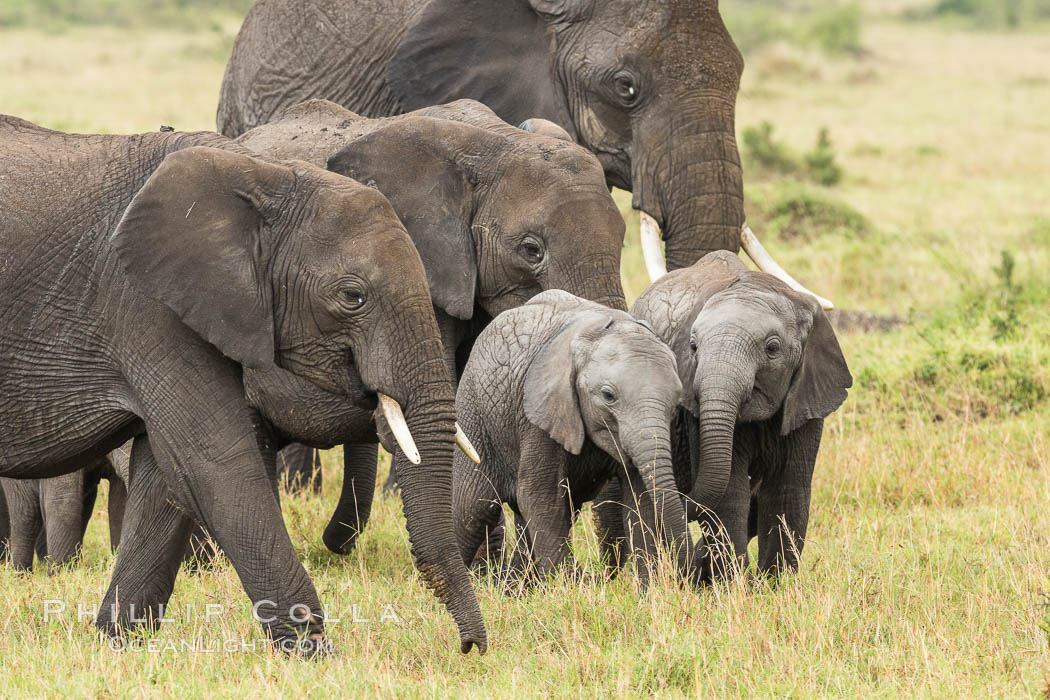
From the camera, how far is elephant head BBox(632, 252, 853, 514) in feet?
19.1

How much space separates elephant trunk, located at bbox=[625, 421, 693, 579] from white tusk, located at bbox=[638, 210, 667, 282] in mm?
1801

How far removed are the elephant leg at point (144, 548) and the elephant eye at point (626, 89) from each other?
3.21m

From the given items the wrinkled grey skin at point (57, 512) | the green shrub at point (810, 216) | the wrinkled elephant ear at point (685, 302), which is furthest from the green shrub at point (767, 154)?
the wrinkled grey skin at point (57, 512)

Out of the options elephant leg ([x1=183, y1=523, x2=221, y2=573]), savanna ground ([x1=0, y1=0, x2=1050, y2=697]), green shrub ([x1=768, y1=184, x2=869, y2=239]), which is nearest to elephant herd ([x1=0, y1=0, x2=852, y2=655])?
savanna ground ([x1=0, y1=0, x2=1050, y2=697])

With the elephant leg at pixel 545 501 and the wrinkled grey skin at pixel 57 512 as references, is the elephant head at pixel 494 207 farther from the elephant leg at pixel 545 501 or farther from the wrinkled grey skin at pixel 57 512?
the wrinkled grey skin at pixel 57 512

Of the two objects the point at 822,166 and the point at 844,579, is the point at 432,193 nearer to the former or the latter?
the point at 844,579

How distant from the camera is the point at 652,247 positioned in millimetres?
7543

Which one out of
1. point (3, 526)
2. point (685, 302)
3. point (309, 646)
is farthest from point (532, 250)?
point (3, 526)

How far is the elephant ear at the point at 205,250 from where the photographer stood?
4.88 m

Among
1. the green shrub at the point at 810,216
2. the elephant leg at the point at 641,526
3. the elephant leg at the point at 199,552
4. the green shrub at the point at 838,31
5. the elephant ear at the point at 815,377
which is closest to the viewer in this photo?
the elephant leg at the point at 641,526

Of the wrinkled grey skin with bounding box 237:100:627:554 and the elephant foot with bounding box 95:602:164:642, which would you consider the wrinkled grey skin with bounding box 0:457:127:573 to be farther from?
the elephant foot with bounding box 95:602:164:642

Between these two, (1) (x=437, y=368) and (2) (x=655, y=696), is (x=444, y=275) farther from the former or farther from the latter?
(2) (x=655, y=696)

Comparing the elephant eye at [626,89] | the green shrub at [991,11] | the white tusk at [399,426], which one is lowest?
the white tusk at [399,426]

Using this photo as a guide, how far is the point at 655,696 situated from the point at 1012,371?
4.73m
